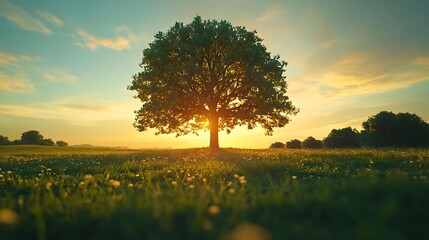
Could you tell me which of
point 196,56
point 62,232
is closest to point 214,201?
point 62,232

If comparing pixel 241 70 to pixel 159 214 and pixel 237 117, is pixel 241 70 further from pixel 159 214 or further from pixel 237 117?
pixel 159 214

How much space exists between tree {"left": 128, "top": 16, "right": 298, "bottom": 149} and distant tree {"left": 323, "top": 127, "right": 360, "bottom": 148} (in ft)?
28.5

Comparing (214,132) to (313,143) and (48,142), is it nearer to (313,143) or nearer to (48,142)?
(313,143)

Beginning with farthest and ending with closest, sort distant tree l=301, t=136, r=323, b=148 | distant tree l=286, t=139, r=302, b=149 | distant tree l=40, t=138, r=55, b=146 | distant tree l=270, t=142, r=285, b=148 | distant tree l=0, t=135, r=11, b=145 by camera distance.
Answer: distant tree l=0, t=135, r=11, b=145 < distant tree l=40, t=138, r=55, b=146 < distant tree l=270, t=142, r=285, b=148 < distant tree l=286, t=139, r=302, b=149 < distant tree l=301, t=136, r=323, b=148

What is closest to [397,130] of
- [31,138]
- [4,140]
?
[31,138]

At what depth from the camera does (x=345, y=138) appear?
40.1 meters

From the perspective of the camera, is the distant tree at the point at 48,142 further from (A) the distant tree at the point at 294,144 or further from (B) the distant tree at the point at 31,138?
(A) the distant tree at the point at 294,144

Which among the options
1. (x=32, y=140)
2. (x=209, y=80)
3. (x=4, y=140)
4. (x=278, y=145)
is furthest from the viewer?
(x=4, y=140)

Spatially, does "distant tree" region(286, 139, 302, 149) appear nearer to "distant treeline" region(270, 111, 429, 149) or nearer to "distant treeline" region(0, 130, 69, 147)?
"distant treeline" region(270, 111, 429, 149)

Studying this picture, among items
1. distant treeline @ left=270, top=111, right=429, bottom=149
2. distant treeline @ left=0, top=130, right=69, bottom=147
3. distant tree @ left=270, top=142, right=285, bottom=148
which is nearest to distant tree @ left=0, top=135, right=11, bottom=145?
distant treeline @ left=0, top=130, right=69, bottom=147

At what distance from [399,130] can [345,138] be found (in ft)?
19.6

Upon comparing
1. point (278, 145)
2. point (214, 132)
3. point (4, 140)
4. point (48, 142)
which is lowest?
point (278, 145)

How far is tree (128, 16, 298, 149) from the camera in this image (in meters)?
32.6

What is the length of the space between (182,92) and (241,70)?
22.3ft
